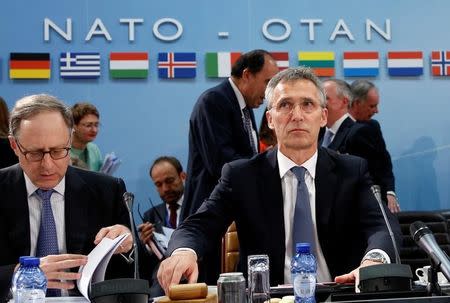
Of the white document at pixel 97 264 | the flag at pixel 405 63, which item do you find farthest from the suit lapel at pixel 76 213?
the flag at pixel 405 63

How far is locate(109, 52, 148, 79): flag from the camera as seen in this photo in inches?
235

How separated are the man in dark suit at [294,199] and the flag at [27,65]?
310 cm

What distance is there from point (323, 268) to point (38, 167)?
43.3 inches

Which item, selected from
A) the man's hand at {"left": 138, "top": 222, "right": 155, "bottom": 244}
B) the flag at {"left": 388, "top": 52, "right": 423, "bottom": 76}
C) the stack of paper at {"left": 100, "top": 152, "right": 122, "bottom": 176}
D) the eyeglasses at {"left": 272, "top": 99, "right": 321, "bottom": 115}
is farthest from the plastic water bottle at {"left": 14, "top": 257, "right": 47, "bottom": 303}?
the flag at {"left": 388, "top": 52, "right": 423, "bottom": 76}

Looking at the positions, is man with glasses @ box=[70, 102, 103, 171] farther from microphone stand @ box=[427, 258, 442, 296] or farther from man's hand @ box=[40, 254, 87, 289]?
microphone stand @ box=[427, 258, 442, 296]

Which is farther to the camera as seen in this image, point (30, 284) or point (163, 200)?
point (163, 200)

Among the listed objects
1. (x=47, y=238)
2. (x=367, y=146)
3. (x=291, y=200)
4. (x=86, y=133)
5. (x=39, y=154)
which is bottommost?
(x=47, y=238)

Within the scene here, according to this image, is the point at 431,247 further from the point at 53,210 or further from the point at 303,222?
the point at 53,210

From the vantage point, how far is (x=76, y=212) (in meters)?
2.96

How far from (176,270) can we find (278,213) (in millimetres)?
683

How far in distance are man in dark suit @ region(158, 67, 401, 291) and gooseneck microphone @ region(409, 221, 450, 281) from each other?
0.70 m

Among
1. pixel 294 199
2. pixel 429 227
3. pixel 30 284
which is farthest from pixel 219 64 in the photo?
pixel 30 284

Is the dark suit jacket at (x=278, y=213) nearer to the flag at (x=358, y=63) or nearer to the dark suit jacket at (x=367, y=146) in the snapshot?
the dark suit jacket at (x=367, y=146)

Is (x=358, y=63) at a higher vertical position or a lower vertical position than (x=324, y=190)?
higher
